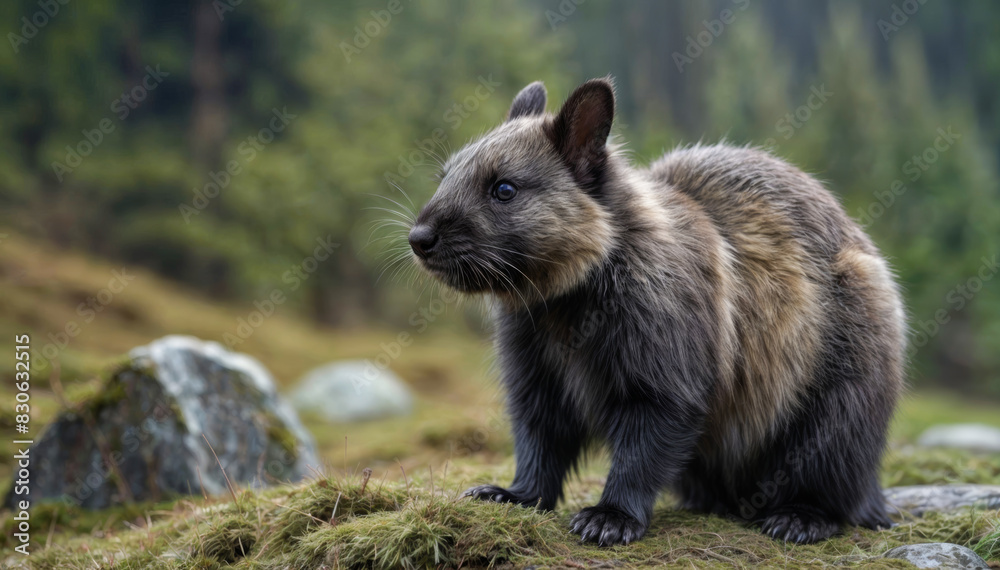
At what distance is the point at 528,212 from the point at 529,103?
1425 millimetres

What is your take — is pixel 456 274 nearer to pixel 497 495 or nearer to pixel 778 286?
pixel 497 495

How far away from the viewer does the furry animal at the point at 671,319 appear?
4578 millimetres

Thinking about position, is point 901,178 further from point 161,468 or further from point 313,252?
point 161,468

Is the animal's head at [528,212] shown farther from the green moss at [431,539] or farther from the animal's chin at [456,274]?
the green moss at [431,539]

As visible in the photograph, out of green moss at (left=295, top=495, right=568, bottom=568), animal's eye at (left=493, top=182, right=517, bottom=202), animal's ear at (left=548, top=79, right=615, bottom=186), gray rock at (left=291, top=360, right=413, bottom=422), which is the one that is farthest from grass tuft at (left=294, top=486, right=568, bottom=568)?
gray rock at (left=291, top=360, right=413, bottom=422)

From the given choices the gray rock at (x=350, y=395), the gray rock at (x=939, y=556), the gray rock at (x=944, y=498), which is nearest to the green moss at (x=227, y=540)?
the gray rock at (x=939, y=556)

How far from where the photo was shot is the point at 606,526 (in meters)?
4.39

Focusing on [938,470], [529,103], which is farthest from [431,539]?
[938,470]

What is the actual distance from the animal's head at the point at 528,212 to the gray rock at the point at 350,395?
29.5ft

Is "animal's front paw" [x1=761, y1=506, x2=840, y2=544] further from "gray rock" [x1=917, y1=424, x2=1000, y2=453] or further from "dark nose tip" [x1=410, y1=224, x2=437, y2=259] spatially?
"gray rock" [x1=917, y1=424, x2=1000, y2=453]

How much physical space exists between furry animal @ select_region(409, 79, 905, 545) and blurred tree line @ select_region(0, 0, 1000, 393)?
20.3ft

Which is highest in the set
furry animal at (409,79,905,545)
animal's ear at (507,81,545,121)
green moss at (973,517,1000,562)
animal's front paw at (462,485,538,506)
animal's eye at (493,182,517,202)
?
animal's ear at (507,81,545,121)

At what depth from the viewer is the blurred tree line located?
16500 mm

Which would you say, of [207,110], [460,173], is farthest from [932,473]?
[207,110]
